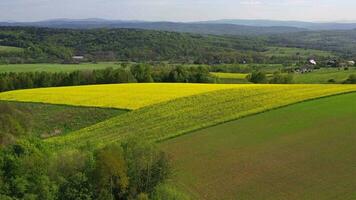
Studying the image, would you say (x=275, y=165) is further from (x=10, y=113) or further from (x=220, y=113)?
(x=10, y=113)

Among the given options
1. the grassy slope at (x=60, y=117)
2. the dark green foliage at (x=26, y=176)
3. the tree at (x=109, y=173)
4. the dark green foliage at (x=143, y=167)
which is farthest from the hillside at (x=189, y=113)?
the tree at (x=109, y=173)

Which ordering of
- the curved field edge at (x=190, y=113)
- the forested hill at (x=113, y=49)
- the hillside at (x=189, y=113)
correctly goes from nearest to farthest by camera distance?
1. the curved field edge at (x=190, y=113)
2. the hillside at (x=189, y=113)
3. the forested hill at (x=113, y=49)

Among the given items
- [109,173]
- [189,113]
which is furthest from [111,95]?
[109,173]

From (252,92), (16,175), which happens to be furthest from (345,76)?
(16,175)

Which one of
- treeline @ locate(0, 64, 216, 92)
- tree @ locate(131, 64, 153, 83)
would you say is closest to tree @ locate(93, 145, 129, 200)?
treeline @ locate(0, 64, 216, 92)

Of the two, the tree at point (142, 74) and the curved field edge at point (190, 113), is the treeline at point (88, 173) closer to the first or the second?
the curved field edge at point (190, 113)

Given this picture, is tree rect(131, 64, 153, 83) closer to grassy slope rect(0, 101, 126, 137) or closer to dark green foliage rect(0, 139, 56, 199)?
grassy slope rect(0, 101, 126, 137)

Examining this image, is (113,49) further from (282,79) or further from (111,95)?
(111,95)
